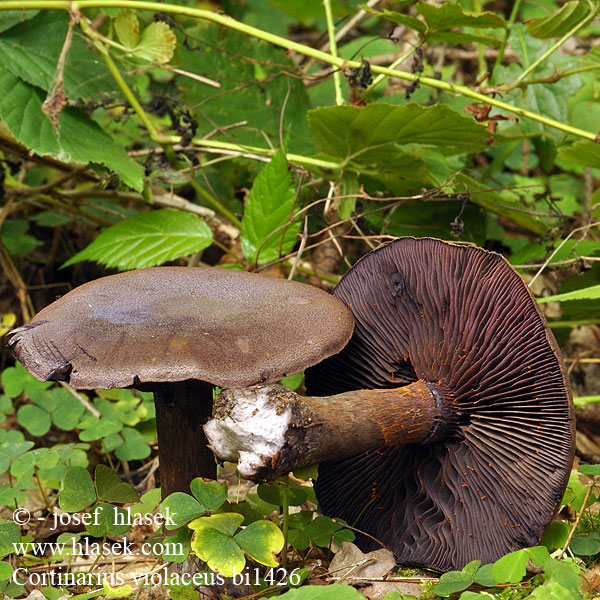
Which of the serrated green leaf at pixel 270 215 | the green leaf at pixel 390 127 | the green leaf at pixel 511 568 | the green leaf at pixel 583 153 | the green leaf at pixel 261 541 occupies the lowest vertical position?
the green leaf at pixel 511 568

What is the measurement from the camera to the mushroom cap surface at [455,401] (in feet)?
5.17

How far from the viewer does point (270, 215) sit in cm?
235

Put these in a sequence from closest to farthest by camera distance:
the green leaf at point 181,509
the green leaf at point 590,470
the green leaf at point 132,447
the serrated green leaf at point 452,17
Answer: the green leaf at point 181,509 < the green leaf at point 590,470 < the serrated green leaf at point 452,17 < the green leaf at point 132,447

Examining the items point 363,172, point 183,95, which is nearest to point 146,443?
point 363,172

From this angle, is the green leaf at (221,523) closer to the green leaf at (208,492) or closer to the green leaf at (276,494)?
the green leaf at (208,492)

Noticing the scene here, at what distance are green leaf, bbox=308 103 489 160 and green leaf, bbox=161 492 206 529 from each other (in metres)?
1.27

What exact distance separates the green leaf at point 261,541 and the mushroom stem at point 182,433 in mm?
280

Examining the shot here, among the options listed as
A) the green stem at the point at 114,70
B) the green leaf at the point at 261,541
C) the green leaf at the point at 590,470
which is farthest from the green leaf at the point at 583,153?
Answer: the green leaf at the point at 261,541

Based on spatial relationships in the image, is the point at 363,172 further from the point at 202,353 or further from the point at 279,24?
the point at 279,24

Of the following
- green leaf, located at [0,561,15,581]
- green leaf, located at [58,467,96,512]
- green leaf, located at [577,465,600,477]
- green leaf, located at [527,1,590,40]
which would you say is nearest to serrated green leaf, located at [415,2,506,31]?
green leaf, located at [527,1,590,40]

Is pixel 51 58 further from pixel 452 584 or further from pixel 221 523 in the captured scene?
pixel 452 584

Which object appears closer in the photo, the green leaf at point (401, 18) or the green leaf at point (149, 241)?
the green leaf at point (401, 18)

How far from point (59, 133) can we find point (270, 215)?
817mm

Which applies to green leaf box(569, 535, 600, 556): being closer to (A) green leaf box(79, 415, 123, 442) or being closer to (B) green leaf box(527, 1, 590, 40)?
(A) green leaf box(79, 415, 123, 442)
